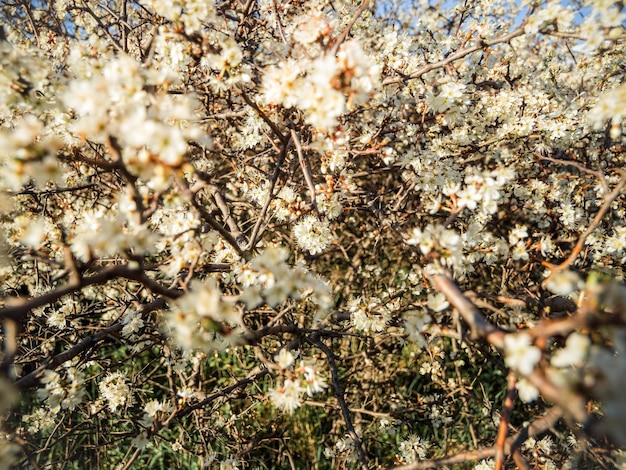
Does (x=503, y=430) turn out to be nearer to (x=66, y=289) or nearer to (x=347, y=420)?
(x=347, y=420)

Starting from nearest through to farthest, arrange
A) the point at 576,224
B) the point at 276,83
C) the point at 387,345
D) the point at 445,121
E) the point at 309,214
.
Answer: the point at 276,83
the point at 445,121
the point at 309,214
the point at 576,224
the point at 387,345

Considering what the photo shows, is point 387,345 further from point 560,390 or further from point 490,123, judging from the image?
point 560,390

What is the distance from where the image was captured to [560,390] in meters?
1.03

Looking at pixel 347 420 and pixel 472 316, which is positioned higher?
pixel 472 316

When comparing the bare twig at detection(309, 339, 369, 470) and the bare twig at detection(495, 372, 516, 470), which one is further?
the bare twig at detection(309, 339, 369, 470)

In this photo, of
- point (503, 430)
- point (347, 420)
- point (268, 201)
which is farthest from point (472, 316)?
point (347, 420)

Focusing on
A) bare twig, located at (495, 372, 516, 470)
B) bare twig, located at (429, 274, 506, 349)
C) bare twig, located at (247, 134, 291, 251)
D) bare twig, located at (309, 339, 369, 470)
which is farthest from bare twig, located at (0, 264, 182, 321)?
bare twig, located at (495, 372, 516, 470)

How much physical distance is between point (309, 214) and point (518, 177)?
1607 mm

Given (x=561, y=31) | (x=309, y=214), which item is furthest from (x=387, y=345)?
(x=561, y=31)

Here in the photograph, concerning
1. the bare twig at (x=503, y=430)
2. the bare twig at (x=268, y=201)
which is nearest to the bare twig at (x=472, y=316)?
the bare twig at (x=503, y=430)

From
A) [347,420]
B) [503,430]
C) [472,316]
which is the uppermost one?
[472,316]

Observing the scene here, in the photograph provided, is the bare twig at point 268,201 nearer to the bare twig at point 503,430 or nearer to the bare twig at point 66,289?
the bare twig at point 66,289

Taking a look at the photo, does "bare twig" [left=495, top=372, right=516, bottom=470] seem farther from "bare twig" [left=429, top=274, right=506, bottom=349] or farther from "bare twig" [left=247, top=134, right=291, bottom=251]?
"bare twig" [left=247, top=134, right=291, bottom=251]

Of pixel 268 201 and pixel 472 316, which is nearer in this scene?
pixel 472 316
